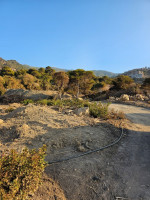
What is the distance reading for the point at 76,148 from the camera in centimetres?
343

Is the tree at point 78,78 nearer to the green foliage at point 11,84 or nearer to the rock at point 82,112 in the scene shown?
the green foliage at point 11,84

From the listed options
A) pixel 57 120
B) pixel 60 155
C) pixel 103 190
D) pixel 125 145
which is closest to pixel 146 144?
pixel 125 145

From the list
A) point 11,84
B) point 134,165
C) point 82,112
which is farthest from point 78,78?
point 134,165

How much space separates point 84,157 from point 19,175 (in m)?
1.84

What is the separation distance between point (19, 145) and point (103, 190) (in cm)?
224

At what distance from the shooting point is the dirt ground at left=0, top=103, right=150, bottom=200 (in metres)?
2.19

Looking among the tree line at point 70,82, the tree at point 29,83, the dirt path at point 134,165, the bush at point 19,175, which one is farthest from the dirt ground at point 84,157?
the tree at point 29,83

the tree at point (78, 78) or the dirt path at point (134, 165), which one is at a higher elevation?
the tree at point (78, 78)

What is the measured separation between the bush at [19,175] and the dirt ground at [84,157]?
0.52m

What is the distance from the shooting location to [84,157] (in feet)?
10.2

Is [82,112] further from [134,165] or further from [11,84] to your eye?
[11,84]

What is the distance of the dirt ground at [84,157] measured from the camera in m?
2.19

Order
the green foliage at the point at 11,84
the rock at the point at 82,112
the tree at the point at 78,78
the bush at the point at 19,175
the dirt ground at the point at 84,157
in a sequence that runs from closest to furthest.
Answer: the bush at the point at 19,175 < the dirt ground at the point at 84,157 < the rock at the point at 82,112 < the tree at the point at 78,78 < the green foliage at the point at 11,84

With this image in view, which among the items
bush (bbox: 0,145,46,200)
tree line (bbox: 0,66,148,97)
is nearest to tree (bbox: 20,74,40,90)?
tree line (bbox: 0,66,148,97)
